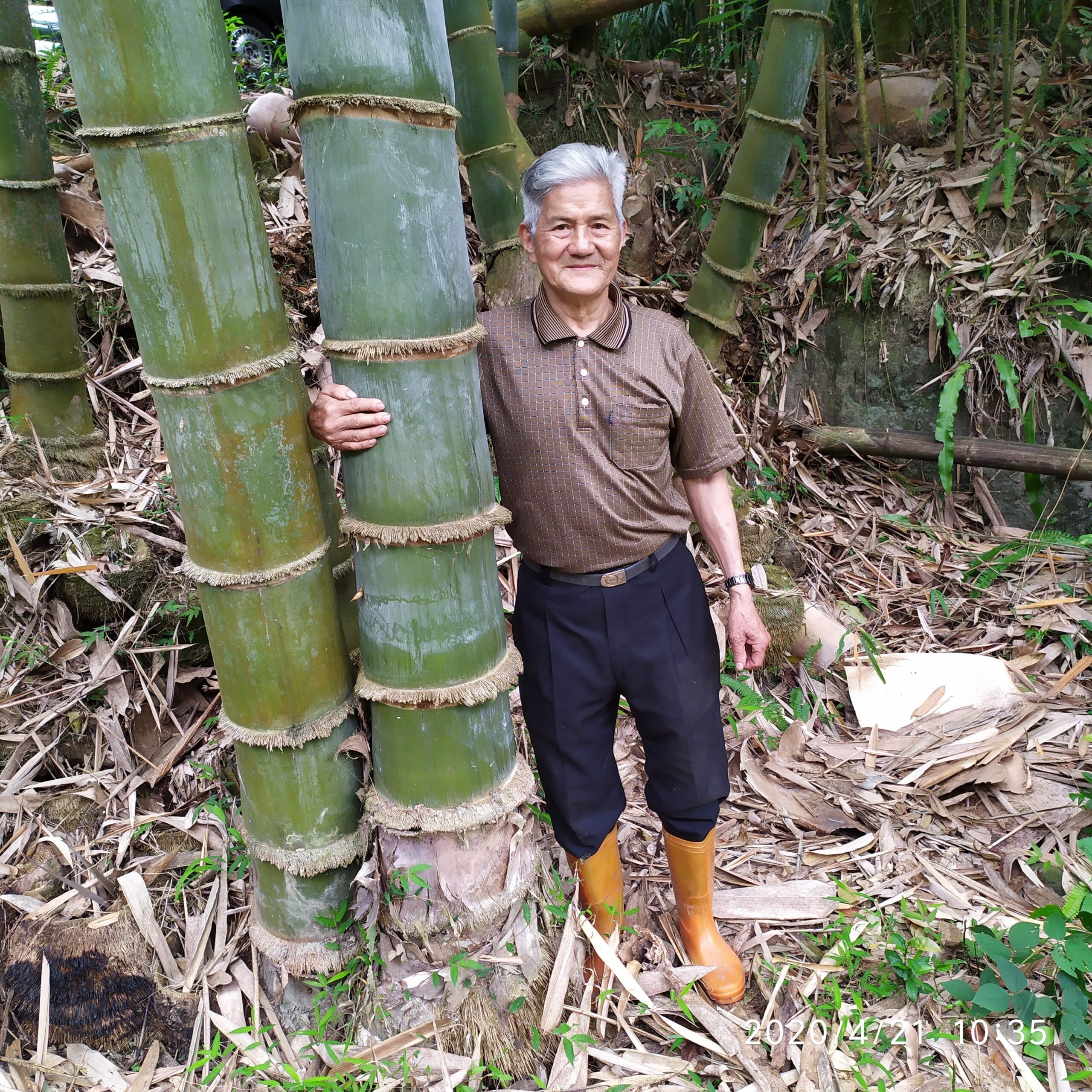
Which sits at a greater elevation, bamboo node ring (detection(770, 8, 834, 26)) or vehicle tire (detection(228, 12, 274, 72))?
vehicle tire (detection(228, 12, 274, 72))

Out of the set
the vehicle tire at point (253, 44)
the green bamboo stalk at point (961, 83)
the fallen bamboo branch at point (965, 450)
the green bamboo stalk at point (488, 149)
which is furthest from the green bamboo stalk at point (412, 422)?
the vehicle tire at point (253, 44)

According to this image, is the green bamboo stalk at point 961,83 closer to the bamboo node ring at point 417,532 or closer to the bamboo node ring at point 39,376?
the bamboo node ring at point 417,532

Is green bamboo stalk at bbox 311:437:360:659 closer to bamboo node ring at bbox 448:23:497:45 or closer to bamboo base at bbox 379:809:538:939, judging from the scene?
bamboo base at bbox 379:809:538:939

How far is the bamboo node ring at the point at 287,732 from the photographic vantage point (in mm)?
1553

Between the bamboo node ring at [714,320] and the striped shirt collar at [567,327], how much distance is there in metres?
1.89

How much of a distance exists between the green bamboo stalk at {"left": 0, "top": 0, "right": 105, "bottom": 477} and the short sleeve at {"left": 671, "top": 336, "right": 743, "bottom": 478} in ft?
5.93

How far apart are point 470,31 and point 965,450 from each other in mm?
2750

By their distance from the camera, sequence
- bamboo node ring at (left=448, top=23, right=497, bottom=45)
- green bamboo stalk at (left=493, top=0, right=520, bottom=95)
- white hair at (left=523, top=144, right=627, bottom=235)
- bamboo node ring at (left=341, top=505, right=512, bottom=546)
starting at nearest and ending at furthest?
bamboo node ring at (left=341, top=505, right=512, bottom=546) → white hair at (left=523, top=144, right=627, bottom=235) → bamboo node ring at (left=448, top=23, right=497, bottom=45) → green bamboo stalk at (left=493, top=0, right=520, bottom=95)

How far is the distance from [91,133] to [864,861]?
2.44m

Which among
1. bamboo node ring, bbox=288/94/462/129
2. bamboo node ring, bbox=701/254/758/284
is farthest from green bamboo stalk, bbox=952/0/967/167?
bamboo node ring, bbox=288/94/462/129

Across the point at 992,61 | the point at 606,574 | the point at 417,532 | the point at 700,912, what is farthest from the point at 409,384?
the point at 992,61

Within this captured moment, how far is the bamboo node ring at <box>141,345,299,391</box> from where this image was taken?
4.40 ft

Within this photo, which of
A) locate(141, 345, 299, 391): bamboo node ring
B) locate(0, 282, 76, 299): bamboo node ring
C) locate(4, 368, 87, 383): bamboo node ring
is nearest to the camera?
locate(141, 345, 299, 391): bamboo node ring

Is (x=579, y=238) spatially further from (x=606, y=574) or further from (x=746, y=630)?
(x=746, y=630)
